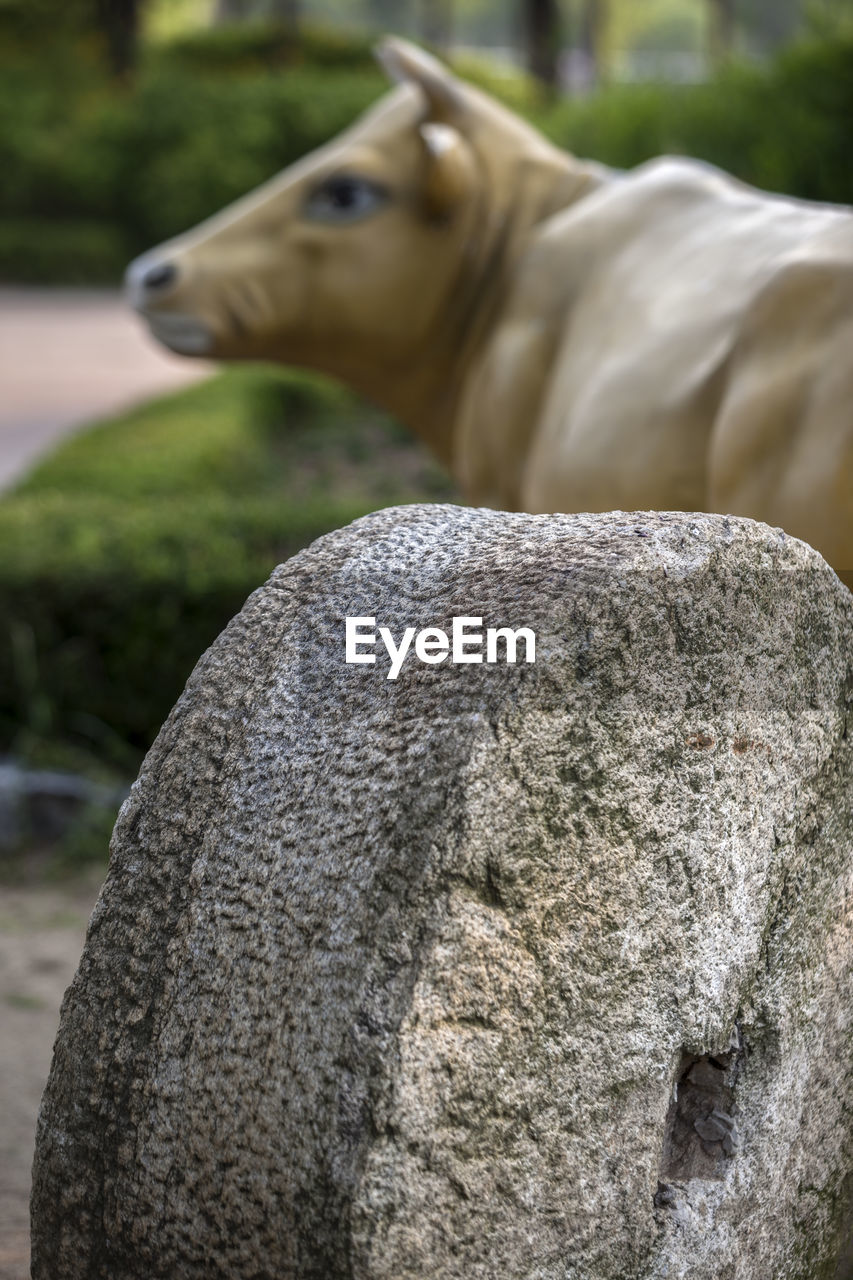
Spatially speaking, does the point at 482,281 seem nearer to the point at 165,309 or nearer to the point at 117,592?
the point at 165,309

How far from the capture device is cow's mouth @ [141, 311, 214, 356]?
3.97 meters

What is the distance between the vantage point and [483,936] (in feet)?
4.87

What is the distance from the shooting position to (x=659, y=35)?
7700 cm

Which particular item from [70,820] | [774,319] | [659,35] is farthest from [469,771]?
[659,35]

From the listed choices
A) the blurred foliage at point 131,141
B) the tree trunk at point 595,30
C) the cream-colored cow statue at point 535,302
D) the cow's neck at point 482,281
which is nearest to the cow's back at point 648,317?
the cream-colored cow statue at point 535,302

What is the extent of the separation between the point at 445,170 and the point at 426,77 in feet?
0.78

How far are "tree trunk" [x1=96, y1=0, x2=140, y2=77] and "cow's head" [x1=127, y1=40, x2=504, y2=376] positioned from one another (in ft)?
63.0

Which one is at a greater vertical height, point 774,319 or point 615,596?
point 774,319

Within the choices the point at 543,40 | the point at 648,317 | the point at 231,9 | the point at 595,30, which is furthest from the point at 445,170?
the point at 231,9

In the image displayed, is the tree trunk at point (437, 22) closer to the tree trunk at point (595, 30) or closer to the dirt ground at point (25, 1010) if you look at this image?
the tree trunk at point (595, 30)

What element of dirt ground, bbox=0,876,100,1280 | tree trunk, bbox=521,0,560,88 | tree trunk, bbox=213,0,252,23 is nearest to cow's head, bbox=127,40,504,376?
dirt ground, bbox=0,876,100,1280

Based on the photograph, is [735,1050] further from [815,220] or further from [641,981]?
[815,220]

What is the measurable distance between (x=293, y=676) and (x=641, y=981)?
51 centimetres

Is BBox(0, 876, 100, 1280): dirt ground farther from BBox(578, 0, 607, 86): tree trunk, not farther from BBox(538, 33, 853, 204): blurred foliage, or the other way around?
BBox(578, 0, 607, 86): tree trunk
